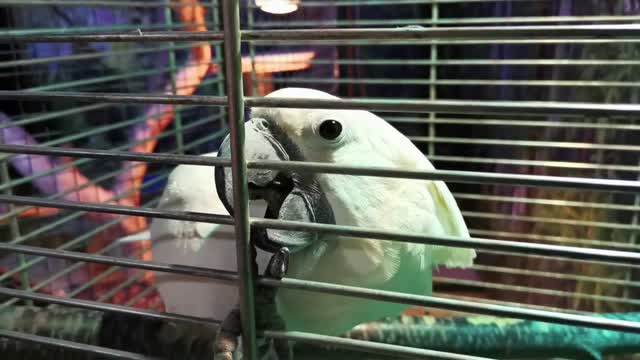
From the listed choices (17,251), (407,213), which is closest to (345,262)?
(407,213)

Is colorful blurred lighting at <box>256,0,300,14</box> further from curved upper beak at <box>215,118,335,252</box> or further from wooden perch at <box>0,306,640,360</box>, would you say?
wooden perch at <box>0,306,640,360</box>

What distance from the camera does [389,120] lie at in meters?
1.30

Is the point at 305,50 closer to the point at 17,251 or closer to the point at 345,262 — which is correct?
the point at 345,262

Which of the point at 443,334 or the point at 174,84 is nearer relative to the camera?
the point at 443,334

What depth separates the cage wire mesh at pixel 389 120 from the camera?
110 cm

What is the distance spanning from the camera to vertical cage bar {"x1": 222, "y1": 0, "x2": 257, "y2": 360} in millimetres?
492

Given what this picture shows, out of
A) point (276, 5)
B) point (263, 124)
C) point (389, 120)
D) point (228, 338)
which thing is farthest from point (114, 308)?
point (389, 120)

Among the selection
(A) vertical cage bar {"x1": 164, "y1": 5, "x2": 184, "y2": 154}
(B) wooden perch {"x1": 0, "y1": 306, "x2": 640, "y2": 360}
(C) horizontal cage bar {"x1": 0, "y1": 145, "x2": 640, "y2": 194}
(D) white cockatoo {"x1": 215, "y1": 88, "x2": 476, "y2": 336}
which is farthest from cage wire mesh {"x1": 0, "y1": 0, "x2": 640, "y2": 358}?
(C) horizontal cage bar {"x1": 0, "y1": 145, "x2": 640, "y2": 194}

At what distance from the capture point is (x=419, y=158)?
0.76m

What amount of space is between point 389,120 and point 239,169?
819mm

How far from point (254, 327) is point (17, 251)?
27 cm

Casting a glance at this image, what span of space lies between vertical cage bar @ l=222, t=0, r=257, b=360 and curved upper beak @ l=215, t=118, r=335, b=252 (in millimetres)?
25

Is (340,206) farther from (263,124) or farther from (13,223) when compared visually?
(13,223)

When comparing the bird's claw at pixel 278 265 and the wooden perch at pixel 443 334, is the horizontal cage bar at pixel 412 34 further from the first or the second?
the wooden perch at pixel 443 334
